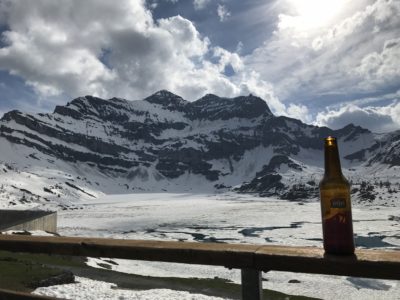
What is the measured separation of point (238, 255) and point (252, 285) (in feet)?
0.76

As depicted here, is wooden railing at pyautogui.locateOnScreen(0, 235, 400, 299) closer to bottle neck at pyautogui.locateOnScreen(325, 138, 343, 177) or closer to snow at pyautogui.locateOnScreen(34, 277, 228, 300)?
bottle neck at pyautogui.locateOnScreen(325, 138, 343, 177)

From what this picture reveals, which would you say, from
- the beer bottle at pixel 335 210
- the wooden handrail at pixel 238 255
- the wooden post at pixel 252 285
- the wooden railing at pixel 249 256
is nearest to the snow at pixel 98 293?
the wooden handrail at pixel 238 255

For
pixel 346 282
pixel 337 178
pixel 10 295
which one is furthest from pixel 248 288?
pixel 346 282

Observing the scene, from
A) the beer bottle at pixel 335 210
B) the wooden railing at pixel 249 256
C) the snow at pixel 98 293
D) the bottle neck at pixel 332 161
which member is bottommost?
the snow at pixel 98 293

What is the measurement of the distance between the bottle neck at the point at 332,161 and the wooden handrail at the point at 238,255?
577mm

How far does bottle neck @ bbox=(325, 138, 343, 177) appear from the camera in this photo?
126 inches

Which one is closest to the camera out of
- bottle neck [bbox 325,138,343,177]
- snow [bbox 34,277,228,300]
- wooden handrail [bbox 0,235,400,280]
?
wooden handrail [bbox 0,235,400,280]

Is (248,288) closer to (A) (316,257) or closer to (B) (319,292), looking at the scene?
(A) (316,257)

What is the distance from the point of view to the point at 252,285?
3068 millimetres

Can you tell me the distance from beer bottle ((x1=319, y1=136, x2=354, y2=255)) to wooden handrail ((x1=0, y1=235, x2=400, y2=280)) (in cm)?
9

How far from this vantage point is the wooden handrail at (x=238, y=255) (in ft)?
9.06

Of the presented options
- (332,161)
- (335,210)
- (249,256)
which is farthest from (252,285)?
(332,161)

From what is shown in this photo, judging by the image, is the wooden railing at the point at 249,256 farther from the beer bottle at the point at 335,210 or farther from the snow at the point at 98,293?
the snow at the point at 98,293

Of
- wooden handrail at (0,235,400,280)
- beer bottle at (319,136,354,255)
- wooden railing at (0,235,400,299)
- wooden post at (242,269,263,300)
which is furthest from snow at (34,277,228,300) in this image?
beer bottle at (319,136,354,255)
